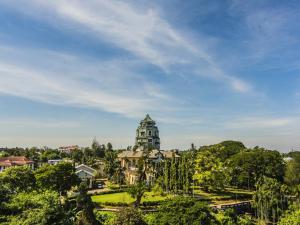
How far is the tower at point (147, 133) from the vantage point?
12531 centimetres

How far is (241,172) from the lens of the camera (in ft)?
254

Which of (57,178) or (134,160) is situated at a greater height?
(134,160)

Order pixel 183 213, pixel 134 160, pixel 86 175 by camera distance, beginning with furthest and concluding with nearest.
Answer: pixel 134 160 < pixel 86 175 < pixel 183 213

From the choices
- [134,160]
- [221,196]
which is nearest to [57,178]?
[221,196]

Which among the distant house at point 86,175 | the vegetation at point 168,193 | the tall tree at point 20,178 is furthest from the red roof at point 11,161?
the tall tree at point 20,178

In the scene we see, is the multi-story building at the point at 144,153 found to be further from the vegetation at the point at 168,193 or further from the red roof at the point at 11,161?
the red roof at the point at 11,161

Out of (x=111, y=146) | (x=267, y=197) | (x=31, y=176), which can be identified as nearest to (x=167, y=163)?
(x=267, y=197)

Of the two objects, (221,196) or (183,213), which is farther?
(221,196)

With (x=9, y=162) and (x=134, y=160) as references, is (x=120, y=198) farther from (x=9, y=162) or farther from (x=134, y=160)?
(x=9, y=162)

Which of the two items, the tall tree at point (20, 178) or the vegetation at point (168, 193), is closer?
the vegetation at point (168, 193)

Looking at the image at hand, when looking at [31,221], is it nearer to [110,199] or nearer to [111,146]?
[110,199]

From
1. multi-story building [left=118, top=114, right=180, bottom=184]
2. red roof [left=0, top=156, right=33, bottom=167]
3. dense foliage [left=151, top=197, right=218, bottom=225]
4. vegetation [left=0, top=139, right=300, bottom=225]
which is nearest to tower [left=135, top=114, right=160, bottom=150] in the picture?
multi-story building [left=118, top=114, right=180, bottom=184]

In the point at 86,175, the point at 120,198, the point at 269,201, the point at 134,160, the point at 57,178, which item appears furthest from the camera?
the point at 134,160

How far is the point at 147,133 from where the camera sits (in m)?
126
